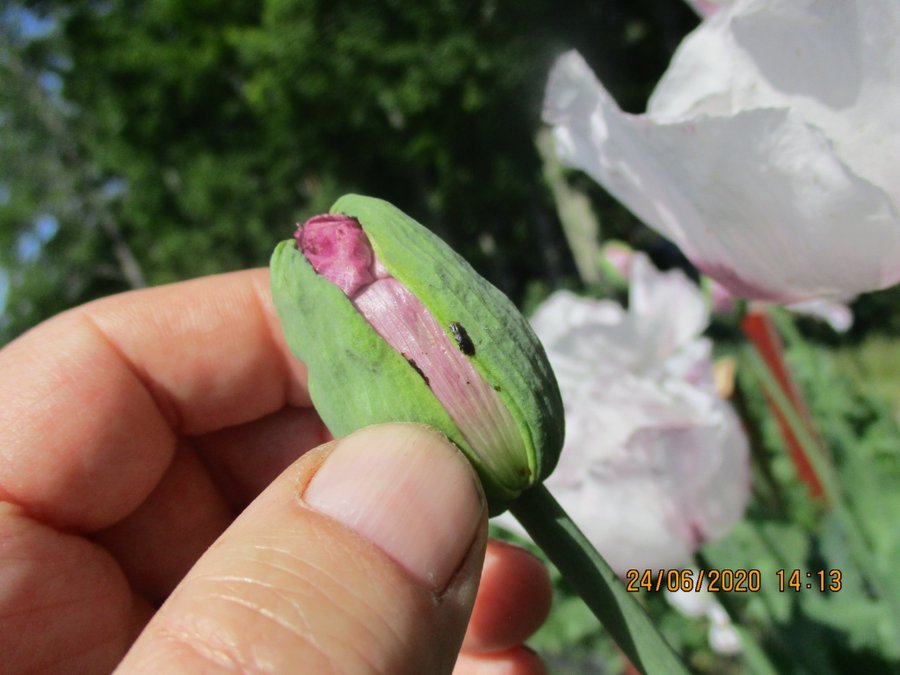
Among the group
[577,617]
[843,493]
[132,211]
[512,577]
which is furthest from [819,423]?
[132,211]

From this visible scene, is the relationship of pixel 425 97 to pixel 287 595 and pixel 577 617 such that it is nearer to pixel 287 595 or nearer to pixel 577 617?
pixel 577 617

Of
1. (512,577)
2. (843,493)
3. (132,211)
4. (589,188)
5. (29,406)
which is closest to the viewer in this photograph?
(29,406)

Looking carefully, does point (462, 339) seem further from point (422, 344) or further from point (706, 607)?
point (706, 607)

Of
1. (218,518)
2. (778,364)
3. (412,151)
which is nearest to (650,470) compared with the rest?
(218,518)

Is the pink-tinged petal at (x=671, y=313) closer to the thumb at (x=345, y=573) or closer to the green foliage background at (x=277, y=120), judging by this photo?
the thumb at (x=345, y=573)

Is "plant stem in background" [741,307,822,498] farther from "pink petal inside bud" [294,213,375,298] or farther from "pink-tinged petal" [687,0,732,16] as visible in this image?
"pink petal inside bud" [294,213,375,298]

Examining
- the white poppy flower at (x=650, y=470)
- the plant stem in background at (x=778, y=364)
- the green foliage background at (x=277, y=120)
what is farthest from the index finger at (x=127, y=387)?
the green foliage background at (x=277, y=120)
